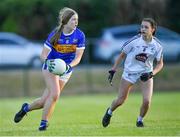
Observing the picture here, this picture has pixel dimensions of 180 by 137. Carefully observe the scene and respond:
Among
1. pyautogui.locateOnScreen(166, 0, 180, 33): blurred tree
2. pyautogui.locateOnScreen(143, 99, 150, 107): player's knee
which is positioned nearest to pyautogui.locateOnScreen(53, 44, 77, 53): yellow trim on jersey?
pyautogui.locateOnScreen(143, 99, 150, 107): player's knee

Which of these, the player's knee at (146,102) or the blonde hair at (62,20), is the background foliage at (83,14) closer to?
the player's knee at (146,102)

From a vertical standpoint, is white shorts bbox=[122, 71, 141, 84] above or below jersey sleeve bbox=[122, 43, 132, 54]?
below

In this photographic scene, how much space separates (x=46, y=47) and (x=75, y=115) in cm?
588

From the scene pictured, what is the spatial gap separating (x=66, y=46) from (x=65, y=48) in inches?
1.6

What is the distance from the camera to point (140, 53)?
47.6ft

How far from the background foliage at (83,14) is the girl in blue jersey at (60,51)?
2821 centimetres

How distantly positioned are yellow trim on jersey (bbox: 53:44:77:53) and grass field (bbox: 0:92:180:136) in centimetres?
133

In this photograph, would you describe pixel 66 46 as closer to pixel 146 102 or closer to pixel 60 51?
pixel 60 51

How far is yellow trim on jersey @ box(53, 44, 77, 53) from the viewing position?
13930 millimetres

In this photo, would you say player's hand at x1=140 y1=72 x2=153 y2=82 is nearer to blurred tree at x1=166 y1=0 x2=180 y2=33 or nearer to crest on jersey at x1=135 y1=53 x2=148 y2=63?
crest on jersey at x1=135 y1=53 x2=148 y2=63

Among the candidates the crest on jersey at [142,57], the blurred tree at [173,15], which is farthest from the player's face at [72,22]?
the blurred tree at [173,15]

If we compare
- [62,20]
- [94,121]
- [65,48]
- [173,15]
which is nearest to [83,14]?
[173,15]

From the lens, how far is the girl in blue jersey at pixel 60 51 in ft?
45.0

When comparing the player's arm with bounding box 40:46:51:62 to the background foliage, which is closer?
the player's arm with bounding box 40:46:51:62
